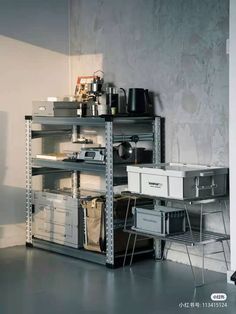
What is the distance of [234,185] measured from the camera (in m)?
4.98

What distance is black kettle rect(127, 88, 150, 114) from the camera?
577 centimetres

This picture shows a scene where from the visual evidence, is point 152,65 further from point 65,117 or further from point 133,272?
point 133,272

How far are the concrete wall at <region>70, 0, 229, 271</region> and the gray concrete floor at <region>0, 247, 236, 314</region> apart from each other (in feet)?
1.67

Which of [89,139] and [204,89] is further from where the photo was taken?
[89,139]

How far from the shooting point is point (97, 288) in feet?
16.2

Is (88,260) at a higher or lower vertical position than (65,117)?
lower

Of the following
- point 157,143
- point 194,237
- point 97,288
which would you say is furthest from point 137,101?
point 97,288

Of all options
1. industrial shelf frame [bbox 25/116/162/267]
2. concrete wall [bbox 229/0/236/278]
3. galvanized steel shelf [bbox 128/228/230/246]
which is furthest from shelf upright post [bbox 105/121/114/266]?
concrete wall [bbox 229/0/236/278]

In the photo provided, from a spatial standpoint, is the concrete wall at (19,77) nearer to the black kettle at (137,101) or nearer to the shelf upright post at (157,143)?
the black kettle at (137,101)

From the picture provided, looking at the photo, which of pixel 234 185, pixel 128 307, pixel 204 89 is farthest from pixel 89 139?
pixel 128 307

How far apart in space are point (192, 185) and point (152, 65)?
1.50 m

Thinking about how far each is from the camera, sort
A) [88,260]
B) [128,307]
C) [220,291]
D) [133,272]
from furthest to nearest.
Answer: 1. [88,260]
2. [133,272]
3. [220,291]
4. [128,307]

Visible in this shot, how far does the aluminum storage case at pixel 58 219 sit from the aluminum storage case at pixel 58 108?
81 cm

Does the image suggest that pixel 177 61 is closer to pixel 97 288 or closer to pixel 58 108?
pixel 58 108
